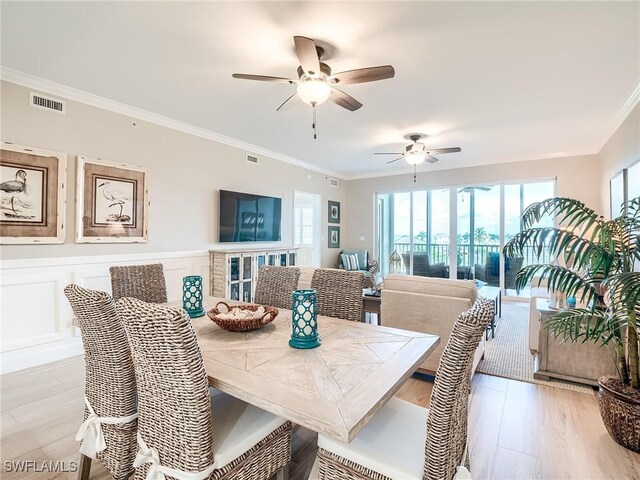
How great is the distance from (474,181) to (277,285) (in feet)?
17.8

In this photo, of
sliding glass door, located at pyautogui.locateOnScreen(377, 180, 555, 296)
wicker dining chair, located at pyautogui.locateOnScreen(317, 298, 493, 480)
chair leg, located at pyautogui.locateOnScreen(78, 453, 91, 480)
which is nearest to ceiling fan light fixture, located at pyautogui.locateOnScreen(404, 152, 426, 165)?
sliding glass door, located at pyautogui.locateOnScreen(377, 180, 555, 296)

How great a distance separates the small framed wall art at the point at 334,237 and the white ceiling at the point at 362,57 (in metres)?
3.41

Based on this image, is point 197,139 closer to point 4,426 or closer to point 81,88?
point 81,88

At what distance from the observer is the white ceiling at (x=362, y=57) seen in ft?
6.76

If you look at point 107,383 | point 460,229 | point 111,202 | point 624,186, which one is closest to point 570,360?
point 624,186

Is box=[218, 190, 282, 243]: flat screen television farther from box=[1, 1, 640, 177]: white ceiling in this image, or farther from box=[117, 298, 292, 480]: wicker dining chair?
box=[117, 298, 292, 480]: wicker dining chair

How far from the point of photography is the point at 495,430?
2156 mm

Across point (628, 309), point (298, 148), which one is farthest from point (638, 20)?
point (298, 148)

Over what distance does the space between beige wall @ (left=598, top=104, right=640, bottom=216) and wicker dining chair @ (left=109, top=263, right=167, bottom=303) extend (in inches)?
183

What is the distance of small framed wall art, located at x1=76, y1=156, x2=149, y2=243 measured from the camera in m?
3.34

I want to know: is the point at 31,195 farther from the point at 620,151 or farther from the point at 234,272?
the point at 620,151

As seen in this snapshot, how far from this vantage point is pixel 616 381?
210cm

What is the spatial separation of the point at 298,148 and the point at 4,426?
183 inches

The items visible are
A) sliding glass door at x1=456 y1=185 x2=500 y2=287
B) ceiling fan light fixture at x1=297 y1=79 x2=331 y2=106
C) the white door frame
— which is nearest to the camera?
ceiling fan light fixture at x1=297 y1=79 x2=331 y2=106
